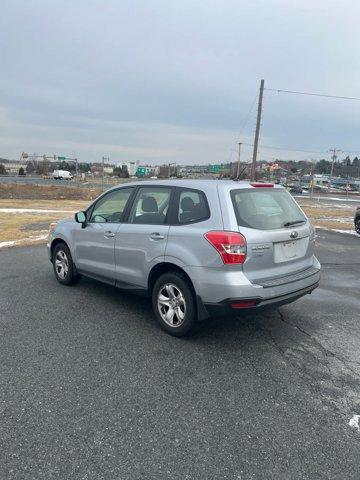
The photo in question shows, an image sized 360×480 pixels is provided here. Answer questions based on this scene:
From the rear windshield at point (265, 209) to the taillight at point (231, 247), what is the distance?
0.18 metres

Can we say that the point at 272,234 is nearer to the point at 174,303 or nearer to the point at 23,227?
the point at 174,303

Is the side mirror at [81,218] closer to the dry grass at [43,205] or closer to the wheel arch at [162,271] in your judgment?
the wheel arch at [162,271]

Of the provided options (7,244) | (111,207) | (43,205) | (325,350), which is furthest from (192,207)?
(43,205)

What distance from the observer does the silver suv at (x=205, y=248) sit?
150 inches

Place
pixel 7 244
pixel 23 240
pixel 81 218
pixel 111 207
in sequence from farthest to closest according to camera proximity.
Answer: pixel 23 240, pixel 7 244, pixel 81 218, pixel 111 207

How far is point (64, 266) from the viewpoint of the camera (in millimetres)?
6238

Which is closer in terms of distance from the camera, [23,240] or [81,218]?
[81,218]

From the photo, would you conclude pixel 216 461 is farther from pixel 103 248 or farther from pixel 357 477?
pixel 103 248

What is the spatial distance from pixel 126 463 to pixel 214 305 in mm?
1726

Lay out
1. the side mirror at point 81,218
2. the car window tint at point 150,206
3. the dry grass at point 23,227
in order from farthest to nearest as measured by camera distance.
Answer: the dry grass at point 23,227, the side mirror at point 81,218, the car window tint at point 150,206

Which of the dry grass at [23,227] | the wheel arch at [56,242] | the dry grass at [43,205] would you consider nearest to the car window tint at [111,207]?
the wheel arch at [56,242]

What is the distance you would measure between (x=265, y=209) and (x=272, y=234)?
1.18ft

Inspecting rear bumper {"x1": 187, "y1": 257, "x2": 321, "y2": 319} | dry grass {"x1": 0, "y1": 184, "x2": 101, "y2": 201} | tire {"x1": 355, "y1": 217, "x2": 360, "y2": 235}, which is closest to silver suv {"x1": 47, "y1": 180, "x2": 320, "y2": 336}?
rear bumper {"x1": 187, "y1": 257, "x2": 321, "y2": 319}

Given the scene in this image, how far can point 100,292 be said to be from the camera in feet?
19.4
